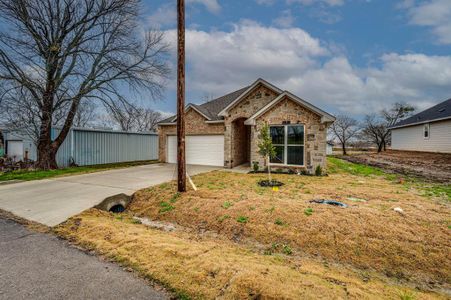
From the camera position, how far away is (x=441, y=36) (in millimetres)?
16031

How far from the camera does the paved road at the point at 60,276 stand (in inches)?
107

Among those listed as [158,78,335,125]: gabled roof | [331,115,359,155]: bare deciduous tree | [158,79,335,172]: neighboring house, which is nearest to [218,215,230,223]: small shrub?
[158,79,335,172]: neighboring house

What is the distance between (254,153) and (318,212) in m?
7.51

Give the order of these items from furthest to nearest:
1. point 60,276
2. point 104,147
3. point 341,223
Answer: point 104,147 → point 341,223 → point 60,276

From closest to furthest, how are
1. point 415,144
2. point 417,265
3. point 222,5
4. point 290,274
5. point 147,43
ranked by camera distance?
1. point 290,274
2. point 417,265
3. point 222,5
4. point 147,43
5. point 415,144

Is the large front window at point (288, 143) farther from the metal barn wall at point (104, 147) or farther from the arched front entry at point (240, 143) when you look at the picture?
the metal barn wall at point (104, 147)

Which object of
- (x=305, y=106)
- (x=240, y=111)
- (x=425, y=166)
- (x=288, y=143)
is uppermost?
(x=240, y=111)

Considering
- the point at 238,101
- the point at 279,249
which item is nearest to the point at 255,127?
the point at 238,101

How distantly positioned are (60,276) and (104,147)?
58.5 feet

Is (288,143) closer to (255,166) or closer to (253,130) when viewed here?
(253,130)

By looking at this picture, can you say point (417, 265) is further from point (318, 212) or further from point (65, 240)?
point (65, 240)

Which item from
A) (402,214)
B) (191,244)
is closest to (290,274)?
(191,244)

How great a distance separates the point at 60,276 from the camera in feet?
10.1

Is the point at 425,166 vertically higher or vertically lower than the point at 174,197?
higher
